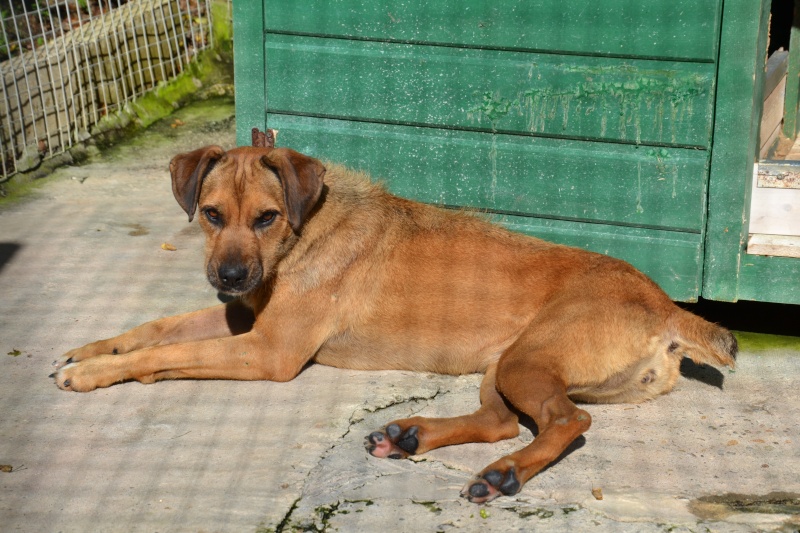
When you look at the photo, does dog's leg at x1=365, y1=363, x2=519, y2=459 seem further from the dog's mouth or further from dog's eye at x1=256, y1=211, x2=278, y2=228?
dog's eye at x1=256, y1=211, x2=278, y2=228

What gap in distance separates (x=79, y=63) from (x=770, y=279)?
6290 mm

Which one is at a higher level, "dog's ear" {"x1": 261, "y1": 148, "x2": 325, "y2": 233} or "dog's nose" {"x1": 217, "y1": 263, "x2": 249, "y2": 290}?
"dog's ear" {"x1": 261, "y1": 148, "x2": 325, "y2": 233}

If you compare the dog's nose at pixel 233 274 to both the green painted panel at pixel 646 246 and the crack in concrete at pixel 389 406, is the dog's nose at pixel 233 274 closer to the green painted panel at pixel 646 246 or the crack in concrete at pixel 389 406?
the crack in concrete at pixel 389 406

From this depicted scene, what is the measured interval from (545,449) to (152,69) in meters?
6.84

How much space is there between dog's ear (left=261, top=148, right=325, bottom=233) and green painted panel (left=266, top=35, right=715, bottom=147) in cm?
115

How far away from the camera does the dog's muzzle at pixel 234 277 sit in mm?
5137

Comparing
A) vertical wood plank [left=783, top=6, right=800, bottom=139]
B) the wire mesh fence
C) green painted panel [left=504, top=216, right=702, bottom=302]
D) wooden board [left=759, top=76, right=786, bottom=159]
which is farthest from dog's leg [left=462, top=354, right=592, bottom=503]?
the wire mesh fence

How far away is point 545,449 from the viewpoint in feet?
15.0

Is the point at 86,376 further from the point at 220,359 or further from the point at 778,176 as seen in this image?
the point at 778,176

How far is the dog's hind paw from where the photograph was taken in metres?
4.76

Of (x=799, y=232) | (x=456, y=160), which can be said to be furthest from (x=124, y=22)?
(x=799, y=232)

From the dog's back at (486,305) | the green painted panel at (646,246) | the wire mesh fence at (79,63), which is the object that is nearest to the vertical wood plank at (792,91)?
the green painted panel at (646,246)

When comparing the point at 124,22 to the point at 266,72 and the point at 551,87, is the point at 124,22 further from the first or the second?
the point at 551,87

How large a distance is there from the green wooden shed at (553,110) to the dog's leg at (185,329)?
50.8 inches
